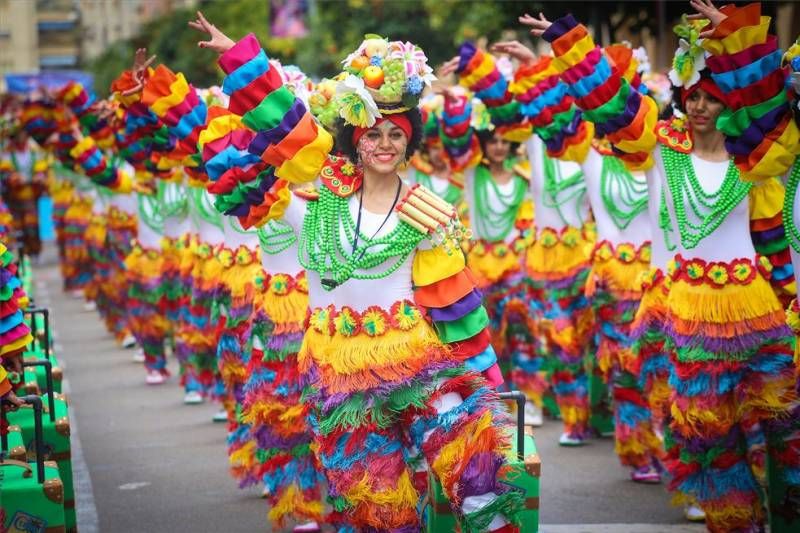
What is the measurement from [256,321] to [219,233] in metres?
2.02

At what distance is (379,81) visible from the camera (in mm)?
5754

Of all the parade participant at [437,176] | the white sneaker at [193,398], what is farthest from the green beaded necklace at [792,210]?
the white sneaker at [193,398]

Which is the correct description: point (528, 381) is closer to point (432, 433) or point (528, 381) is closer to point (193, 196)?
point (193, 196)

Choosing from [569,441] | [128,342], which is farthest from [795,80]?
[128,342]

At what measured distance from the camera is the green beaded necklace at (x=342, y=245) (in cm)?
567

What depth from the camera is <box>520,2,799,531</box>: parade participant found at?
653 centimetres

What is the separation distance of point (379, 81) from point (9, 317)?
1.84 metres

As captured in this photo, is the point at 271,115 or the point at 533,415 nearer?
the point at 271,115

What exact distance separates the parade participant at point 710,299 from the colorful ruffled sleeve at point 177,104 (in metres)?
1.98

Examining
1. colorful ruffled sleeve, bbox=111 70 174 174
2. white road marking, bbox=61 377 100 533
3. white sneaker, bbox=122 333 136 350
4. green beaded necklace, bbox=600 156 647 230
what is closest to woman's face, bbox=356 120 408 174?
colorful ruffled sleeve, bbox=111 70 174 174

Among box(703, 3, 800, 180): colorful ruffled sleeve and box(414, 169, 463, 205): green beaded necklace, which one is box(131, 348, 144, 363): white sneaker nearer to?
box(414, 169, 463, 205): green beaded necklace

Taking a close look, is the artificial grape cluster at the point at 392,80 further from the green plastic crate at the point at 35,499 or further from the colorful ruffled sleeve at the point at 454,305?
the green plastic crate at the point at 35,499

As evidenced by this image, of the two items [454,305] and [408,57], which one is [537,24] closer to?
[408,57]

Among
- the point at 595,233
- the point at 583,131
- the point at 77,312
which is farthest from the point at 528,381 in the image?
the point at 77,312
